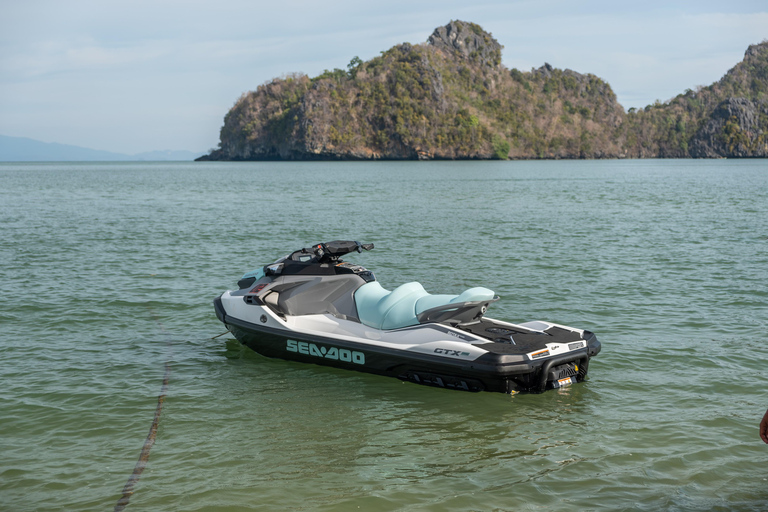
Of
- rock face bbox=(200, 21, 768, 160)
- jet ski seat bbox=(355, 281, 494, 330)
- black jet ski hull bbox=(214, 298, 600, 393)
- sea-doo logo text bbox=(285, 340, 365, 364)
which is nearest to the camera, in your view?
black jet ski hull bbox=(214, 298, 600, 393)

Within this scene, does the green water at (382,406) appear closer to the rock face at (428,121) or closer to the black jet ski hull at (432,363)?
the black jet ski hull at (432,363)

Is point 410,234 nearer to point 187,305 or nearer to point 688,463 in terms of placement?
point 187,305

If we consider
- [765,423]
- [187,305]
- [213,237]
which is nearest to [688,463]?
[765,423]

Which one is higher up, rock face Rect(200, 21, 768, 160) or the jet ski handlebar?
rock face Rect(200, 21, 768, 160)

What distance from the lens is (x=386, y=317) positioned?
762 cm

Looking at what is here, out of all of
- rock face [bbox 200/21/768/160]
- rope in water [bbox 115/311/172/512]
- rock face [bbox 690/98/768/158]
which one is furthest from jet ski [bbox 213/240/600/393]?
rock face [bbox 690/98/768/158]

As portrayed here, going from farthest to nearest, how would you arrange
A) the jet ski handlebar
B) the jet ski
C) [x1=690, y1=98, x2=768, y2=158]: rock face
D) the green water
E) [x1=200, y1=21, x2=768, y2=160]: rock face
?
[x1=690, y1=98, x2=768, y2=158]: rock face → [x1=200, y1=21, x2=768, y2=160]: rock face → the jet ski handlebar → the jet ski → the green water

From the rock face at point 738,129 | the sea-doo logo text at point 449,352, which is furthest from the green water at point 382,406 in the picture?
the rock face at point 738,129

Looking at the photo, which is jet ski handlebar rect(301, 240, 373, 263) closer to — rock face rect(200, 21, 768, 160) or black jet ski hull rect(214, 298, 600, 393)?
black jet ski hull rect(214, 298, 600, 393)

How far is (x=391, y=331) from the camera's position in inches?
296

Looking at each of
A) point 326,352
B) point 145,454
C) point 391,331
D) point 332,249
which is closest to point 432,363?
point 391,331

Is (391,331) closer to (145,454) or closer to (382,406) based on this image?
(382,406)

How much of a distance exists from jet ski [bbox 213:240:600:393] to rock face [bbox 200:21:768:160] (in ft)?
500

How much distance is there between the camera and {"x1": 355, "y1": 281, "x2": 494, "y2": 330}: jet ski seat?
23.9 feet
